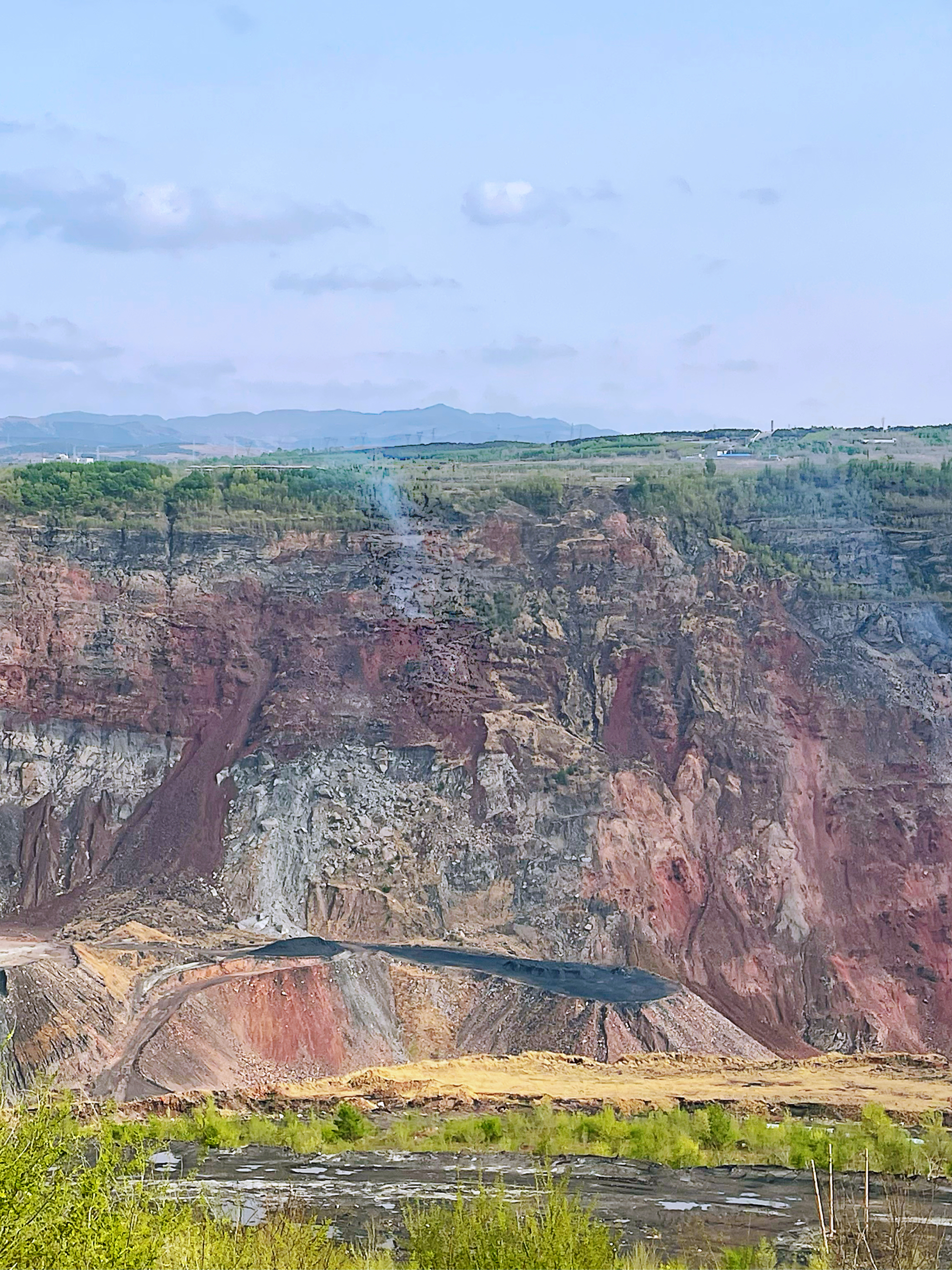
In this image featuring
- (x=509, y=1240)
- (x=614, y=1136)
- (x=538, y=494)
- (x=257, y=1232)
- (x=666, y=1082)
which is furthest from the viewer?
(x=538, y=494)

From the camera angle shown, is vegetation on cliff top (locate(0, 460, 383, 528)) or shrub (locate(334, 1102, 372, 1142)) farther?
vegetation on cliff top (locate(0, 460, 383, 528))

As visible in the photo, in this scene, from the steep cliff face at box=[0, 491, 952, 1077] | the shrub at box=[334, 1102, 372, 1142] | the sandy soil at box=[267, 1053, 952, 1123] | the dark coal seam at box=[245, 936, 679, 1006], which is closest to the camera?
the shrub at box=[334, 1102, 372, 1142]

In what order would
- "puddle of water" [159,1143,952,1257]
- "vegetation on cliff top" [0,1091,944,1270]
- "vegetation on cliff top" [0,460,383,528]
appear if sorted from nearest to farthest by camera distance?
"vegetation on cliff top" [0,1091,944,1270] < "puddle of water" [159,1143,952,1257] < "vegetation on cliff top" [0,460,383,528]

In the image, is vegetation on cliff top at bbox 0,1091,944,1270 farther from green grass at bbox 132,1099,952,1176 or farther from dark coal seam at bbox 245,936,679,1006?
dark coal seam at bbox 245,936,679,1006

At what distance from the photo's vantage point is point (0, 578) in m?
61.5

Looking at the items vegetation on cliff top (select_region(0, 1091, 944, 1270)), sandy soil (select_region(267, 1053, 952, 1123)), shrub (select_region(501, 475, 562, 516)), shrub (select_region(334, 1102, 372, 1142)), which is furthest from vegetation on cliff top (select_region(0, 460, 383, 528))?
vegetation on cliff top (select_region(0, 1091, 944, 1270))

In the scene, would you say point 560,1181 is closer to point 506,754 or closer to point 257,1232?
point 257,1232

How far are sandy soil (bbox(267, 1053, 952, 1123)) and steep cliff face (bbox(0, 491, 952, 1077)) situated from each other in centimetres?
566

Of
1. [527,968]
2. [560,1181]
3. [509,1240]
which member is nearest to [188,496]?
[527,968]

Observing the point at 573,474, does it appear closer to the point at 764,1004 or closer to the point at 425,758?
the point at 425,758

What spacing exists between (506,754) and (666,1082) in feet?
55.3

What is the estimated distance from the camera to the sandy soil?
126 ft

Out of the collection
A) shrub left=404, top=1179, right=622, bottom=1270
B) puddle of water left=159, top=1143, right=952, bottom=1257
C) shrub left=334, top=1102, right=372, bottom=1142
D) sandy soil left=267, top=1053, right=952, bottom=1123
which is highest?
shrub left=404, top=1179, right=622, bottom=1270

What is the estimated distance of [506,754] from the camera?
55.4 metres
